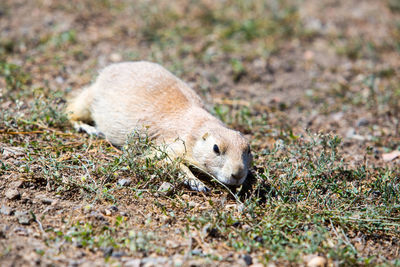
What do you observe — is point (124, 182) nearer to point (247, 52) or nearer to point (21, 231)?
point (21, 231)

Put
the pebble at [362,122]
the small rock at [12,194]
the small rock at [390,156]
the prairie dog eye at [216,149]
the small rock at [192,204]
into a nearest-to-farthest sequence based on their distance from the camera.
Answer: the small rock at [12,194]
the small rock at [192,204]
the prairie dog eye at [216,149]
the small rock at [390,156]
the pebble at [362,122]

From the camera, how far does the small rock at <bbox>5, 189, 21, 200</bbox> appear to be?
3.81 meters

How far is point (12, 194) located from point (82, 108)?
1.85 metres

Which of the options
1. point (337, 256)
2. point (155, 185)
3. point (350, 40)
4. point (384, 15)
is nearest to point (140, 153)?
point (155, 185)

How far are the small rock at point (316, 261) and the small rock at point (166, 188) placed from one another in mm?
1449

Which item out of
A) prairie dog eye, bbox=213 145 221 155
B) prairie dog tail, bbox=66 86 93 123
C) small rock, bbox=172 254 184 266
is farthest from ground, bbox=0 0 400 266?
prairie dog eye, bbox=213 145 221 155

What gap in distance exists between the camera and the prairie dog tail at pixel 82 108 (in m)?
5.42

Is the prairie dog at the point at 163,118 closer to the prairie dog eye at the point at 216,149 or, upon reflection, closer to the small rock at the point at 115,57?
the prairie dog eye at the point at 216,149

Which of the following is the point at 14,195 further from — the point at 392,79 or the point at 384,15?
the point at 384,15

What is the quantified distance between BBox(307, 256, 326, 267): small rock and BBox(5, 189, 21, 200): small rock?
2.61 metres

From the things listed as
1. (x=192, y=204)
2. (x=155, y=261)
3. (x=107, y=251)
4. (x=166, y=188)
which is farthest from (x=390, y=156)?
(x=107, y=251)

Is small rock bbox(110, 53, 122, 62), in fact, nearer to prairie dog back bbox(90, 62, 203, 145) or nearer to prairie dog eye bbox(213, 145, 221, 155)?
prairie dog back bbox(90, 62, 203, 145)

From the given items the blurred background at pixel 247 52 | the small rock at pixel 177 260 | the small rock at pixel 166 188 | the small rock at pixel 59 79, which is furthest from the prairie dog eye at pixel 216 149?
the small rock at pixel 59 79

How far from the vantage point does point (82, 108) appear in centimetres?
545
